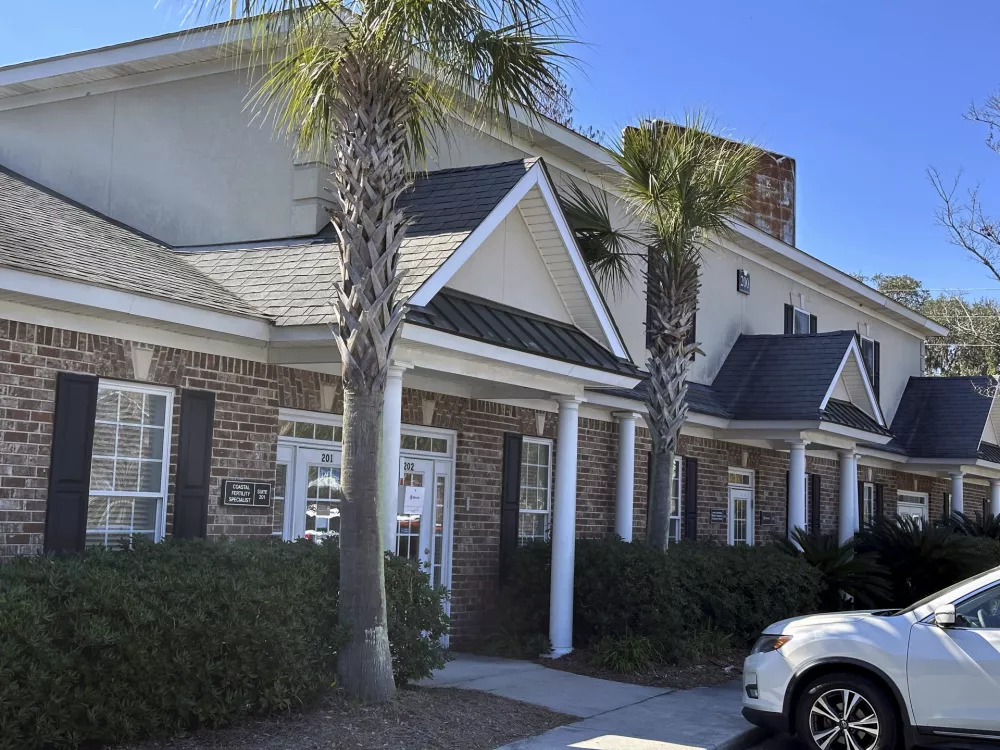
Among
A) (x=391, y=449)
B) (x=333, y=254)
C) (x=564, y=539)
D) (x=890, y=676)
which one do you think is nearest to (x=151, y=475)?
(x=391, y=449)

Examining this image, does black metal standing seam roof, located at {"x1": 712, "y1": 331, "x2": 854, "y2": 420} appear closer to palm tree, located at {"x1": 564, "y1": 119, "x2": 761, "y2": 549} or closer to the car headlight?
palm tree, located at {"x1": 564, "y1": 119, "x2": 761, "y2": 549}

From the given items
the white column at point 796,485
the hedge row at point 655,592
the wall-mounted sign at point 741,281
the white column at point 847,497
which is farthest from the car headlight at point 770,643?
the wall-mounted sign at point 741,281

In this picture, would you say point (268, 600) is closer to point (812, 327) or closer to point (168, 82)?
point (168, 82)

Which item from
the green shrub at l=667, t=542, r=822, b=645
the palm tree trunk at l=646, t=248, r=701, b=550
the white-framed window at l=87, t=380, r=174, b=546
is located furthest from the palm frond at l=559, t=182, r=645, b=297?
the white-framed window at l=87, t=380, r=174, b=546

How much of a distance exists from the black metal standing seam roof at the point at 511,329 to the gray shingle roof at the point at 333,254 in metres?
0.53

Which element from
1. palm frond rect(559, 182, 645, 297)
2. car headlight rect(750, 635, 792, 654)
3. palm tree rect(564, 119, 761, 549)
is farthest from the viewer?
palm frond rect(559, 182, 645, 297)

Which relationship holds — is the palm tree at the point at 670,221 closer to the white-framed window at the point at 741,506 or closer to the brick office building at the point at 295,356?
the brick office building at the point at 295,356

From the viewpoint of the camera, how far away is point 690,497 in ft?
Result: 60.7

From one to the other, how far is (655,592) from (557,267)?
3838 millimetres

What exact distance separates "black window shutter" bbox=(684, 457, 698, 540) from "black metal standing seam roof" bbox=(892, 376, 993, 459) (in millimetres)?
9388

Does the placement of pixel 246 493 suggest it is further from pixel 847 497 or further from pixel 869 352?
pixel 869 352

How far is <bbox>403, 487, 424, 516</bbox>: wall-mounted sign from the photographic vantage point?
12.6m

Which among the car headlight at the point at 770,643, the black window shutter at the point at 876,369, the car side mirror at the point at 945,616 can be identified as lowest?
the car headlight at the point at 770,643

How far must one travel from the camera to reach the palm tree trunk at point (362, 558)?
833 centimetres
